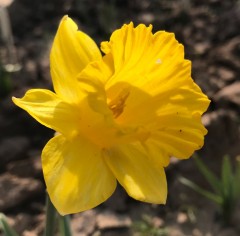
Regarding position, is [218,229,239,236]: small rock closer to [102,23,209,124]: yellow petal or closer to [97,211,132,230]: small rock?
[97,211,132,230]: small rock

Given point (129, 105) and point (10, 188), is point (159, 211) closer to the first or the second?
point (10, 188)

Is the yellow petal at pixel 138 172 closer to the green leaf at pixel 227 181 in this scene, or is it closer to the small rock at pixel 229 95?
the green leaf at pixel 227 181

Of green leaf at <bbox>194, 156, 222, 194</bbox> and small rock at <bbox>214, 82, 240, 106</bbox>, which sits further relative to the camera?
small rock at <bbox>214, 82, 240, 106</bbox>

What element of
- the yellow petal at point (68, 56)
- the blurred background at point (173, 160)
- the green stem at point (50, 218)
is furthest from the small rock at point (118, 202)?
the yellow petal at point (68, 56)

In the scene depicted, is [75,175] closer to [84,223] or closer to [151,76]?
[151,76]

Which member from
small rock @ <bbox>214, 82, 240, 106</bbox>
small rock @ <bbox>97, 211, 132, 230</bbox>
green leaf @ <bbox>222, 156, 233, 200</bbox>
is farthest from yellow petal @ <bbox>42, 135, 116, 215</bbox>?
small rock @ <bbox>214, 82, 240, 106</bbox>

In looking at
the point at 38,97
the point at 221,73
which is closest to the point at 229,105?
the point at 221,73
